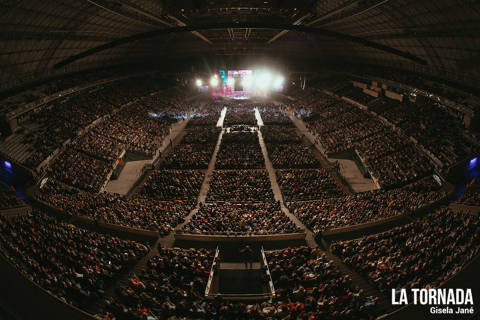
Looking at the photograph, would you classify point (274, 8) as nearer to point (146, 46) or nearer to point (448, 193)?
point (448, 193)

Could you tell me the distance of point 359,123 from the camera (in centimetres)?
3625

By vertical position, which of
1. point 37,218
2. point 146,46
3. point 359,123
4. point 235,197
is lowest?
point 37,218

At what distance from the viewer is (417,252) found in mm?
11727

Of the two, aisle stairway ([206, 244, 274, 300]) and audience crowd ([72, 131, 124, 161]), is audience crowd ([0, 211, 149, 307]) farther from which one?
audience crowd ([72, 131, 124, 161])

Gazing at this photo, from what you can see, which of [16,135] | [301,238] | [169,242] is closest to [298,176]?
[301,238]

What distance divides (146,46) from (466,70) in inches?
1891

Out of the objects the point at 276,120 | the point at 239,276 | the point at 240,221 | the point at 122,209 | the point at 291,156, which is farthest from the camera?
the point at 276,120

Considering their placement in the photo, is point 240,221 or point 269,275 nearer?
point 269,275

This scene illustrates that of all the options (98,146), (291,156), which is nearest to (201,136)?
(98,146)

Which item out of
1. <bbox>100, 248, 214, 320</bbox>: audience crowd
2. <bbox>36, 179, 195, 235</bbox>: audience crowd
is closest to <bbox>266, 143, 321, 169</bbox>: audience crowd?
<bbox>36, 179, 195, 235</bbox>: audience crowd

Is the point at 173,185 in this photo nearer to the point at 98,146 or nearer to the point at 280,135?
the point at 98,146

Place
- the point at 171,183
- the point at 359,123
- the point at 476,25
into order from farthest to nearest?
the point at 359,123 → the point at 171,183 → the point at 476,25

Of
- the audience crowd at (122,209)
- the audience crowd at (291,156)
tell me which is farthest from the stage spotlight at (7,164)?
the audience crowd at (291,156)

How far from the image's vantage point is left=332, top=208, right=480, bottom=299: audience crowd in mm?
10326
